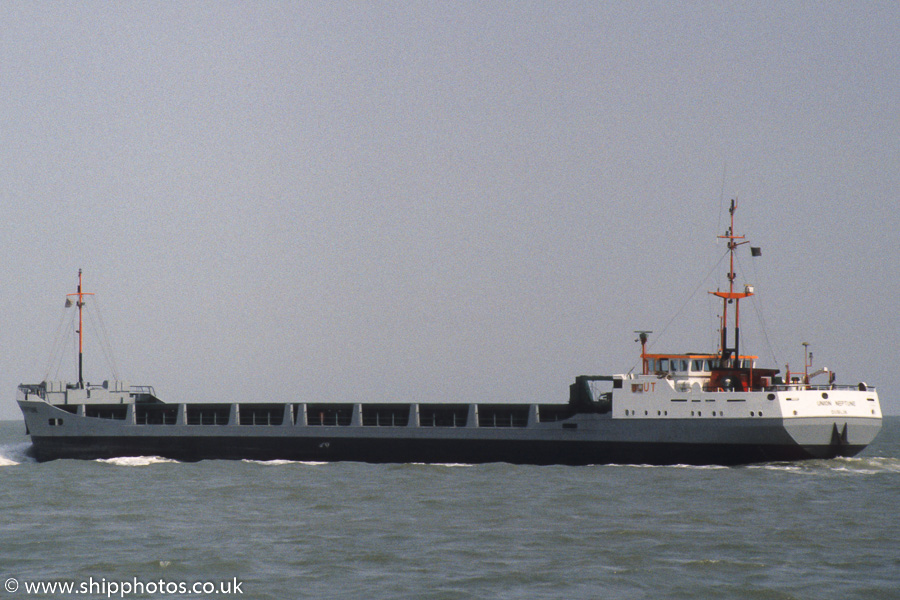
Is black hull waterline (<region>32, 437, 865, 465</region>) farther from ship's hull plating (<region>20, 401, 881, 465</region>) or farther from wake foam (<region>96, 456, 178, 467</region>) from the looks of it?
wake foam (<region>96, 456, 178, 467</region>)

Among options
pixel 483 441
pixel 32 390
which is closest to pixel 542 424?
pixel 483 441

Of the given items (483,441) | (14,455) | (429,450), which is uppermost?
(483,441)

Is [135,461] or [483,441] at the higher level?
[483,441]

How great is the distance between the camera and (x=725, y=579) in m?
23.1

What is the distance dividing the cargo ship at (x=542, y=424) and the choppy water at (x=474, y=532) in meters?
1.28

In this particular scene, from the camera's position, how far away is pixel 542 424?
147ft

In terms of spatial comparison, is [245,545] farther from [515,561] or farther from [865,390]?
[865,390]

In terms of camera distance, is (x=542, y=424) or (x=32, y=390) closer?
(x=542, y=424)

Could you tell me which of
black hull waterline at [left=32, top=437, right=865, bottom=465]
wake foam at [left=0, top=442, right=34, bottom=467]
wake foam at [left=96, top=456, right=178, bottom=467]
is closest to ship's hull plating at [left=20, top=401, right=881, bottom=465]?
black hull waterline at [left=32, top=437, right=865, bottom=465]

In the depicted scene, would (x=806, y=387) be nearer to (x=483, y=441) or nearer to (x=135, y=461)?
(x=483, y=441)

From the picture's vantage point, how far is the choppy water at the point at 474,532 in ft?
74.8

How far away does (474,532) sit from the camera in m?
28.3

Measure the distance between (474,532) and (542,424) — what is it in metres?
16.9

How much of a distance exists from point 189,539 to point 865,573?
1724 centimetres
